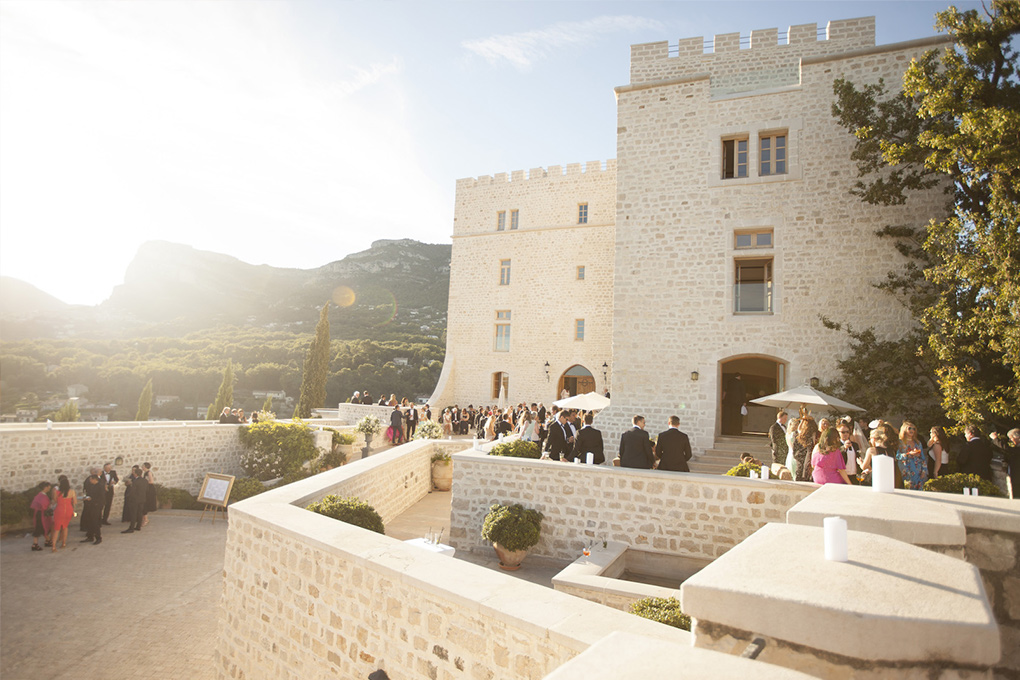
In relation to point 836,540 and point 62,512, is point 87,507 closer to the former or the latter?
point 62,512

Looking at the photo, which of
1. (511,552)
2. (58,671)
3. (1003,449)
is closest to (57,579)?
(58,671)

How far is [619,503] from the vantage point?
24.7 ft

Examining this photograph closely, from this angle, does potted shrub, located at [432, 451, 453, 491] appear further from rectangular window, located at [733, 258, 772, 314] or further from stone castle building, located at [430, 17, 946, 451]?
rectangular window, located at [733, 258, 772, 314]

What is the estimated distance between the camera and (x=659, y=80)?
1259cm

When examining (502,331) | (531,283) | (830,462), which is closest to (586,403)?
(830,462)

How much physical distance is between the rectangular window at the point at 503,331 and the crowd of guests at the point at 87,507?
44.9ft

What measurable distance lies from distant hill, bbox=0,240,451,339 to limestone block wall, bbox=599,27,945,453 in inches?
1546

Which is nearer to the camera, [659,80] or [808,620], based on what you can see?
[808,620]

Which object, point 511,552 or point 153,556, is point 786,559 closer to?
point 511,552

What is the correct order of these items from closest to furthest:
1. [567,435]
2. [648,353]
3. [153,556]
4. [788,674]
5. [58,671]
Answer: [788,674]
[58,671]
[567,435]
[153,556]
[648,353]

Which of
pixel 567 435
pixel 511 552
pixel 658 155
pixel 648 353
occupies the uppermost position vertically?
pixel 658 155

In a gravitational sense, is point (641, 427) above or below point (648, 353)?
A: below

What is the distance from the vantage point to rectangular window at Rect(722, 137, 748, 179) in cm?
1196

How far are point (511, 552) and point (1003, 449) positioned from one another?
23.8 feet
